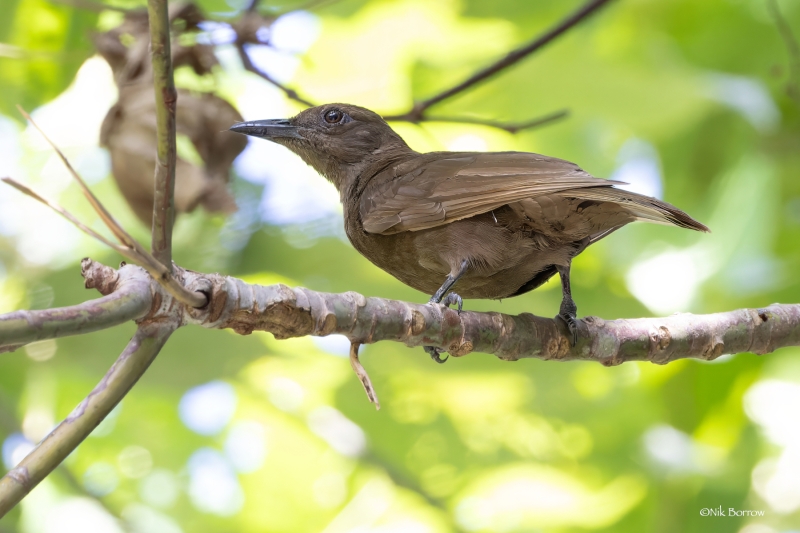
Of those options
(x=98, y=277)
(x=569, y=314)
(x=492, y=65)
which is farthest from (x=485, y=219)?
(x=98, y=277)

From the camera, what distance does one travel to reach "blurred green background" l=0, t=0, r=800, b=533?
4.70m

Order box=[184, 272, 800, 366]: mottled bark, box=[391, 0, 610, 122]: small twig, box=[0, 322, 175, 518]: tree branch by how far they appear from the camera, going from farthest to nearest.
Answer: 1. box=[391, 0, 610, 122]: small twig
2. box=[184, 272, 800, 366]: mottled bark
3. box=[0, 322, 175, 518]: tree branch

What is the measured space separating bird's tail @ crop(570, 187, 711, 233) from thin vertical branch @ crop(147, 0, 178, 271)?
5.91 ft

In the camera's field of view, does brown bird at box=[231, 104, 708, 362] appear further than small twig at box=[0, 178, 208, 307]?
Yes

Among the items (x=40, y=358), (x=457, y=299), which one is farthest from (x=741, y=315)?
(x=40, y=358)

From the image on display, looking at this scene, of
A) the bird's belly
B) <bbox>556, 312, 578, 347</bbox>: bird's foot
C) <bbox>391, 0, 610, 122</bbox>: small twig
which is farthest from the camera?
<bbox>391, 0, 610, 122</bbox>: small twig

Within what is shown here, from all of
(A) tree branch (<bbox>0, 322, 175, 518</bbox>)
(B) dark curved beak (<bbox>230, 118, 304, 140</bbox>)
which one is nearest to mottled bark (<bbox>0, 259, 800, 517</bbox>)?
(A) tree branch (<bbox>0, 322, 175, 518</bbox>)

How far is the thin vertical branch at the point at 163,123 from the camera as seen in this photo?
5.27 feet

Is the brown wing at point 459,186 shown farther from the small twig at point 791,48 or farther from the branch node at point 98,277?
the small twig at point 791,48

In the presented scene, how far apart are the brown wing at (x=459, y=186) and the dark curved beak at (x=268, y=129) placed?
26.1 inches

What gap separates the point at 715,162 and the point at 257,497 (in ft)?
13.0

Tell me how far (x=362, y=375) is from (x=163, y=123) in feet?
3.03

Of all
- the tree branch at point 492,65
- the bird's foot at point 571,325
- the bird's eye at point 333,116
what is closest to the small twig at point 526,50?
the tree branch at point 492,65

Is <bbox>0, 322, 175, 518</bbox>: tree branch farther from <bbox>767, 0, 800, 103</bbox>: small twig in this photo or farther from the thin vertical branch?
<bbox>767, 0, 800, 103</bbox>: small twig
